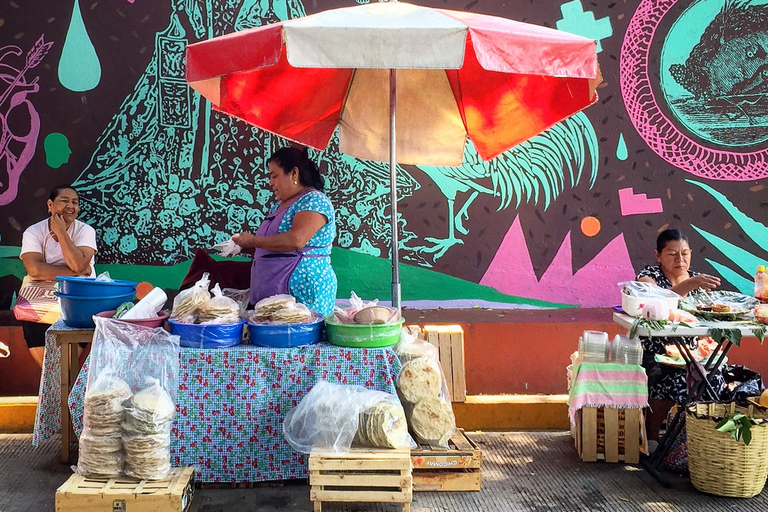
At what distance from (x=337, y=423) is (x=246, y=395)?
0.62m

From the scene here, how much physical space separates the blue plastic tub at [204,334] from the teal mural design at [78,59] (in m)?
2.65

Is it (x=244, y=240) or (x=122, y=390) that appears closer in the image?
(x=122, y=390)

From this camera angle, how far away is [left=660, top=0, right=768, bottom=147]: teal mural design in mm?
6152

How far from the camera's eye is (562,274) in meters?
6.26

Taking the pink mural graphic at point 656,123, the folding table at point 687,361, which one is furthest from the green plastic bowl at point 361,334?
the pink mural graphic at point 656,123

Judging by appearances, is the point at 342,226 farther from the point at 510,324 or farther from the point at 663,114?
the point at 663,114

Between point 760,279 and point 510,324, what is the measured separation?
75.7 inches

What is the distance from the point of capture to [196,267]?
5316 millimetres

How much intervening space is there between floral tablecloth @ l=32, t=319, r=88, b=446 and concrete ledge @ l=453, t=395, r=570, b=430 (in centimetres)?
290

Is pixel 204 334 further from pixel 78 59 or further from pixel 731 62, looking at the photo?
pixel 731 62

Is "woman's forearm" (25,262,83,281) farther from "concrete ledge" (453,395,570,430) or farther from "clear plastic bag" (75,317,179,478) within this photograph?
"concrete ledge" (453,395,570,430)

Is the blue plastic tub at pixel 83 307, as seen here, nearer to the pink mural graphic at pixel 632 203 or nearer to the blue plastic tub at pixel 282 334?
the blue plastic tub at pixel 282 334

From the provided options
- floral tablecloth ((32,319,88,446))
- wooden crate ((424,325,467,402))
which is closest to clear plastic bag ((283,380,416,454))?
wooden crate ((424,325,467,402))

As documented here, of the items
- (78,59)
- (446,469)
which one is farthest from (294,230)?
(78,59)
